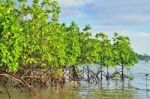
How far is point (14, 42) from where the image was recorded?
85.7 feet

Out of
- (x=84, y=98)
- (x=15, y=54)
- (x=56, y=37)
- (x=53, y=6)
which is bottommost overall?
(x=84, y=98)

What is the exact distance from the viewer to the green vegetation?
85.3 ft

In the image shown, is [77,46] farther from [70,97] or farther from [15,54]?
[15,54]

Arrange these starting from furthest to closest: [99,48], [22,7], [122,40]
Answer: [122,40] → [99,48] → [22,7]

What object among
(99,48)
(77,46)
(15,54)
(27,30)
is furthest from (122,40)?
(15,54)

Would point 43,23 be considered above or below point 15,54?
above

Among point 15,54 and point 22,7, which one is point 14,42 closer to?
point 15,54

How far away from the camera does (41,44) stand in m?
37.1

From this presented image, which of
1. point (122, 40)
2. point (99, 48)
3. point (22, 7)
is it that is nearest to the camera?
point (22, 7)

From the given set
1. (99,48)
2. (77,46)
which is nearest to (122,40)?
(99,48)

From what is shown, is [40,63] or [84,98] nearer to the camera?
[84,98]

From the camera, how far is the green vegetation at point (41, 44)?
26.0 meters

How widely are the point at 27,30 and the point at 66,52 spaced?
941cm

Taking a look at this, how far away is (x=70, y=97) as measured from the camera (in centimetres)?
3528
